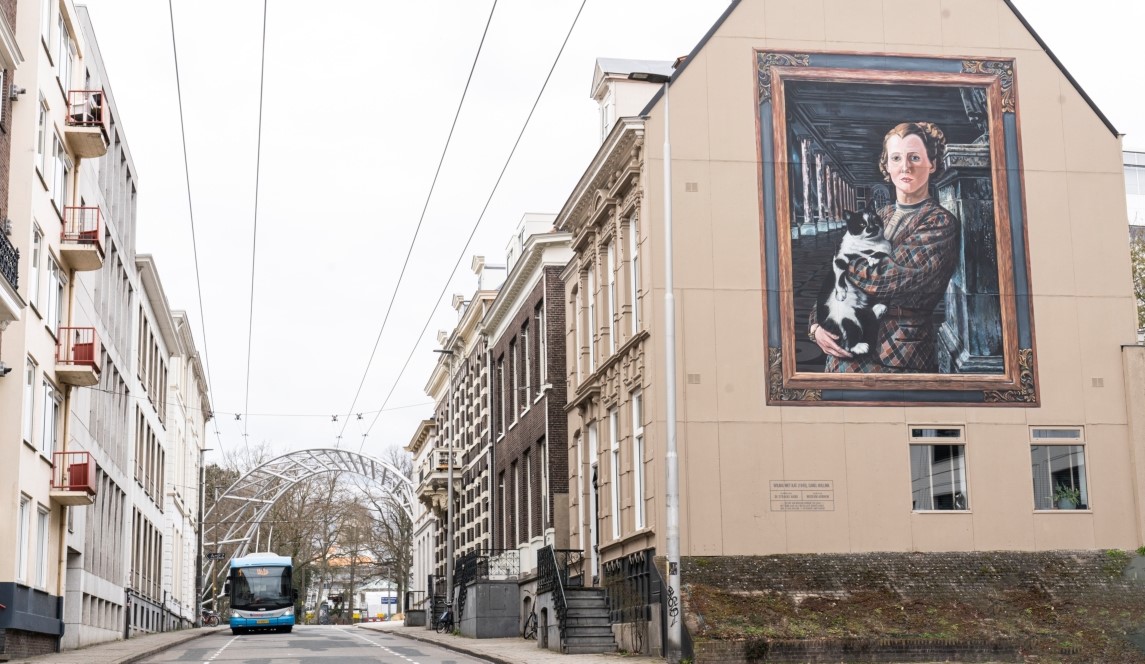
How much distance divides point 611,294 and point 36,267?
12548 millimetres

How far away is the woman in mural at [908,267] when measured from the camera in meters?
27.4

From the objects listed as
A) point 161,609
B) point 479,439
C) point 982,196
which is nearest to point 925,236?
point 982,196

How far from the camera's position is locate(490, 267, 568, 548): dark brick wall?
3828 cm

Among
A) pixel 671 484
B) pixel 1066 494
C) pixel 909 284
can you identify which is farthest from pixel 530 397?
pixel 671 484

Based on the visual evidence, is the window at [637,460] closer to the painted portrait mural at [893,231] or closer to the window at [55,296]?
the painted portrait mural at [893,231]

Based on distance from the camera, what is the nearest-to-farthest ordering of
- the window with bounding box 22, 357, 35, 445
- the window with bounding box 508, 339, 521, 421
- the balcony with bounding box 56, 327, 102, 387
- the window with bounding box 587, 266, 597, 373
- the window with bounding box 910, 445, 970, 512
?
the window with bounding box 910, 445, 970, 512 → the window with bounding box 22, 357, 35, 445 → the balcony with bounding box 56, 327, 102, 387 → the window with bounding box 587, 266, 597, 373 → the window with bounding box 508, 339, 521, 421

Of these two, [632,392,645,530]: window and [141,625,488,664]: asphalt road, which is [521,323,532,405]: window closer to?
[141,625,488,664]: asphalt road

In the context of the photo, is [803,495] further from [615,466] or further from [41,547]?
[41,547]

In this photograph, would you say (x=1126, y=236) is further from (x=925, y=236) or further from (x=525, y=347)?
(x=525, y=347)

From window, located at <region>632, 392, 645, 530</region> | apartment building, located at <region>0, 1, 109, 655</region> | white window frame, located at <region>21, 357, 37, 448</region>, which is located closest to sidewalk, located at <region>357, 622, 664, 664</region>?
window, located at <region>632, 392, 645, 530</region>

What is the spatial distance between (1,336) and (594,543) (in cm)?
1358

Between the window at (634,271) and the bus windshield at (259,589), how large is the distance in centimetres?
3052

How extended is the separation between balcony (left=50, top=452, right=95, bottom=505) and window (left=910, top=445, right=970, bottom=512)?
60.4 ft

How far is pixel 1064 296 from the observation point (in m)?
28.2
